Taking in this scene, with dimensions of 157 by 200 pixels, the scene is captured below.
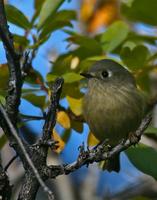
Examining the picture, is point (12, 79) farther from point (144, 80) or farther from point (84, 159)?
point (144, 80)

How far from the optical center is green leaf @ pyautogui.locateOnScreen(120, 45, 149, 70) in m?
2.91

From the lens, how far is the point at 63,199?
4164 millimetres

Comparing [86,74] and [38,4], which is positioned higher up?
[38,4]

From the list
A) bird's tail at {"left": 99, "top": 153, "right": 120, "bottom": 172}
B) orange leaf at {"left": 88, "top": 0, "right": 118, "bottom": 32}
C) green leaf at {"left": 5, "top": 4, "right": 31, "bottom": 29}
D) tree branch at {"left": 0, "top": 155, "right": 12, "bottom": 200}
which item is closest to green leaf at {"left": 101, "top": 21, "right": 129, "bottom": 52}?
green leaf at {"left": 5, "top": 4, "right": 31, "bottom": 29}

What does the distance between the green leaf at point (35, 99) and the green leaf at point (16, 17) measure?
0.36 meters

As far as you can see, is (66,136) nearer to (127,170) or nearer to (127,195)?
(127,195)

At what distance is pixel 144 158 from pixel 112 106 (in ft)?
2.54

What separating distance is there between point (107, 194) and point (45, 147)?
5.96 feet

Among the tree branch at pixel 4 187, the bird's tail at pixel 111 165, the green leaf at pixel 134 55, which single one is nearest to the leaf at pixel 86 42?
the green leaf at pixel 134 55

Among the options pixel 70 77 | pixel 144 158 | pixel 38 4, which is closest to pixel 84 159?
pixel 144 158

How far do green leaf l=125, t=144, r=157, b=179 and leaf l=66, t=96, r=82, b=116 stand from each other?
18.2 inches

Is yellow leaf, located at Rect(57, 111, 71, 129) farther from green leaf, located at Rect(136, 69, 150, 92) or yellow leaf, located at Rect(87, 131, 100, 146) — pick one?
green leaf, located at Rect(136, 69, 150, 92)

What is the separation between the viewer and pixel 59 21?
2941 mm

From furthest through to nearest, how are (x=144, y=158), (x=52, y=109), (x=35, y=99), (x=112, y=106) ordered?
(x=112, y=106) < (x=35, y=99) < (x=144, y=158) < (x=52, y=109)
